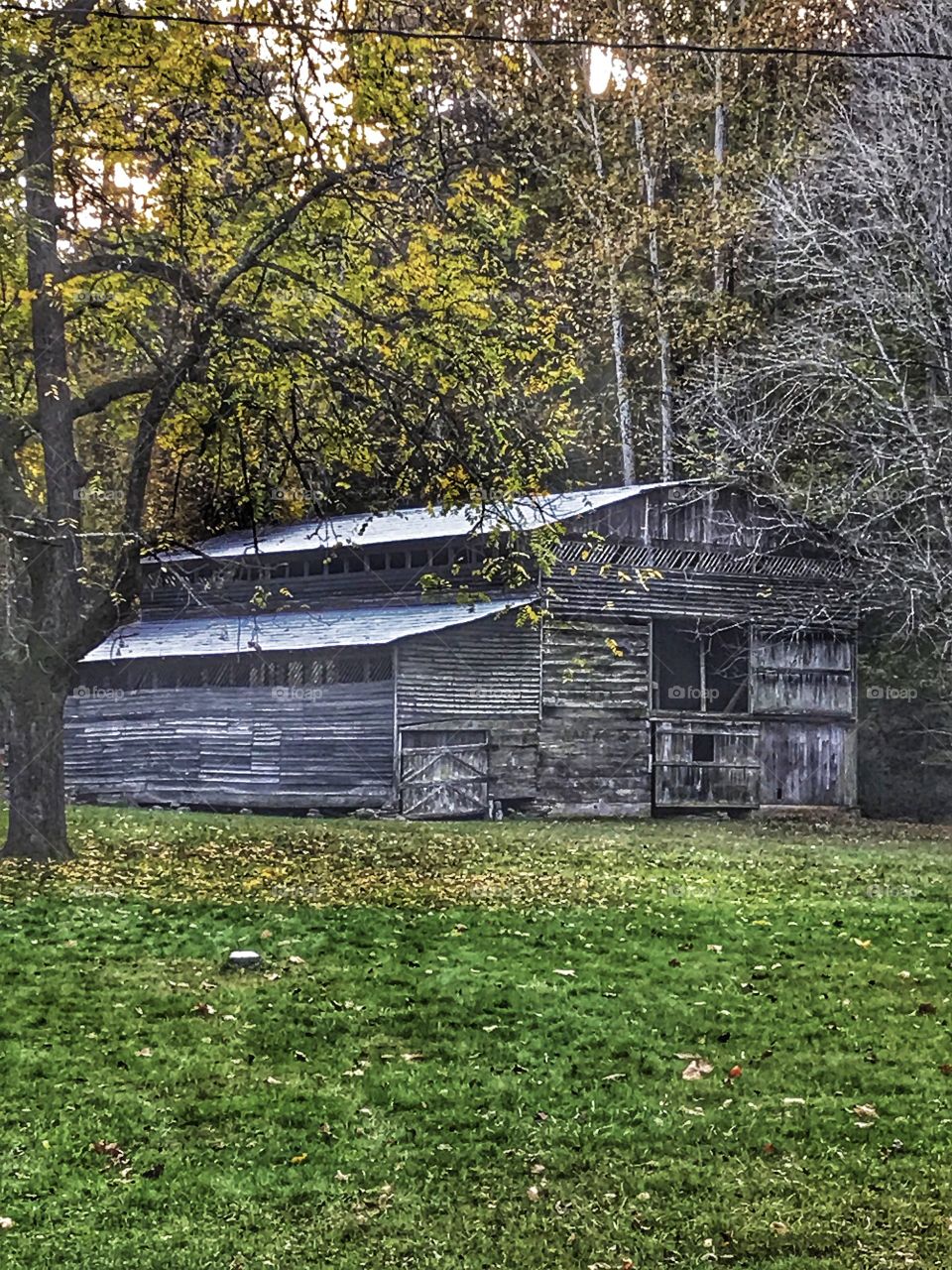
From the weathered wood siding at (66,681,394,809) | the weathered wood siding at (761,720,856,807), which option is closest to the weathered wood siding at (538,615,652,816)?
the weathered wood siding at (761,720,856,807)

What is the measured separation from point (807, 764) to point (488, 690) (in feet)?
27.2

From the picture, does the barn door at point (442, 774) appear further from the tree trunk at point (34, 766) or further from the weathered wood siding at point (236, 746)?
the tree trunk at point (34, 766)

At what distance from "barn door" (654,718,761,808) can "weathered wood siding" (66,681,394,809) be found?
21.6 ft

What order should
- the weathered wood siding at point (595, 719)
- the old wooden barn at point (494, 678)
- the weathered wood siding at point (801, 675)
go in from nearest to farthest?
the old wooden barn at point (494, 678)
the weathered wood siding at point (595, 719)
the weathered wood siding at point (801, 675)

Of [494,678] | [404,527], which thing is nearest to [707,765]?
[494,678]

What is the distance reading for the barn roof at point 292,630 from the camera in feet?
102

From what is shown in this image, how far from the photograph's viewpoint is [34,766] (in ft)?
67.5

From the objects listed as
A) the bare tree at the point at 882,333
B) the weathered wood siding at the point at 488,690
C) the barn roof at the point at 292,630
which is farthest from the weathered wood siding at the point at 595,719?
the bare tree at the point at 882,333

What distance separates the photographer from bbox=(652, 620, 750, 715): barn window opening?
36.2 metres

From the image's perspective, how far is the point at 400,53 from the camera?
717 inches

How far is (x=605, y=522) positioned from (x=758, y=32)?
14.2 meters

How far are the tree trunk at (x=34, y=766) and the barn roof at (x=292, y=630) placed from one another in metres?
8.23

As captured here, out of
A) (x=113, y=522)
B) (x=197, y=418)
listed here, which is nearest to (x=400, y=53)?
(x=197, y=418)

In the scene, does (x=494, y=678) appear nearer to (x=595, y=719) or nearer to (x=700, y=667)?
(x=595, y=719)
